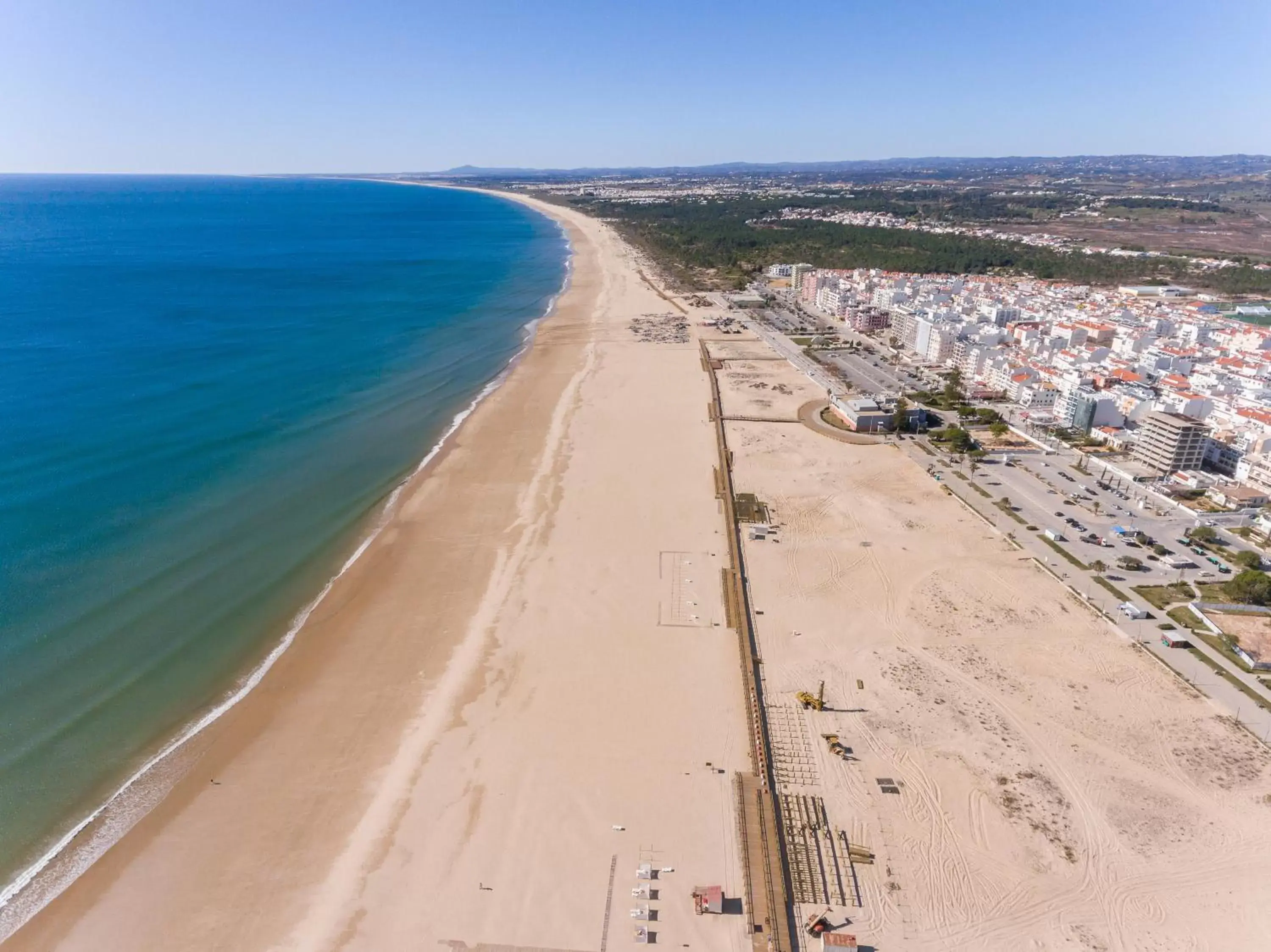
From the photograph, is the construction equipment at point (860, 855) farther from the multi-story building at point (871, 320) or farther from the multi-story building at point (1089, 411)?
the multi-story building at point (871, 320)

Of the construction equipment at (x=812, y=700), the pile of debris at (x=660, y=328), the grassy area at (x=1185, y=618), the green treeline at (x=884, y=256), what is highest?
the green treeline at (x=884, y=256)

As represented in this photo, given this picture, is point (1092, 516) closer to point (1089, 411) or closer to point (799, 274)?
point (1089, 411)

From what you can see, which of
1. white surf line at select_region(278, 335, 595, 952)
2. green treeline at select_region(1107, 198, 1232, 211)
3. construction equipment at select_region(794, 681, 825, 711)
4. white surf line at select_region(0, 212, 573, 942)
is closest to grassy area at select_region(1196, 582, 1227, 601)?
construction equipment at select_region(794, 681, 825, 711)

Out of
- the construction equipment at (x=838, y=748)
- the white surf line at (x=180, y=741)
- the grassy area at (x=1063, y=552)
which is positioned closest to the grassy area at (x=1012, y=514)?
the grassy area at (x=1063, y=552)

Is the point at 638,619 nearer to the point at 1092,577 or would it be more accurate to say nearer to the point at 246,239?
the point at 1092,577

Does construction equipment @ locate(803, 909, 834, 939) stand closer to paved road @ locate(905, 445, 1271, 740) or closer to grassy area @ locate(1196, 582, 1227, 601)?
paved road @ locate(905, 445, 1271, 740)

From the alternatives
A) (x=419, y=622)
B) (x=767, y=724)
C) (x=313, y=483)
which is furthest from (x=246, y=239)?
(x=767, y=724)
